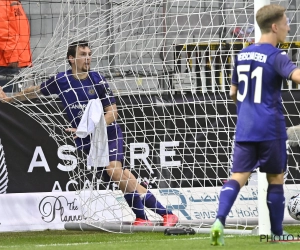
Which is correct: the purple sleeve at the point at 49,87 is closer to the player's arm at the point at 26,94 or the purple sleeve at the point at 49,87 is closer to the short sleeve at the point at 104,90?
the player's arm at the point at 26,94

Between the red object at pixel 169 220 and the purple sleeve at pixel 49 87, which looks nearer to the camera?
the red object at pixel 169 220

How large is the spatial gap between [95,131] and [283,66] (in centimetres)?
333

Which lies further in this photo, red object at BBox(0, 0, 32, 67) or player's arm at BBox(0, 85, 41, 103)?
red object at BBox(0, 0, 32, 67)

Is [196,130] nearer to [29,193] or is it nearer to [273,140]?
[29,193]

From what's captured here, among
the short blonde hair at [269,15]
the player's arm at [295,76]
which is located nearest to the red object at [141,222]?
the short blonde hair at [269,15]

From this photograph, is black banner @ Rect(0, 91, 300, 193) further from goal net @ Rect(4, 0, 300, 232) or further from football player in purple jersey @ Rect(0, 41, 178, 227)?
football player in purple jersey @ Rect(0, 41, 178, 227)

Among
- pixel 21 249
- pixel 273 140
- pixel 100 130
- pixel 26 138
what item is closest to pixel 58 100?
pixel 26 138

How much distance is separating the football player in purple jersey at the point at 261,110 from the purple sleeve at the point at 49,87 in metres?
3.33

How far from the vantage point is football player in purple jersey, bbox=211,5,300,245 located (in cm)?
606

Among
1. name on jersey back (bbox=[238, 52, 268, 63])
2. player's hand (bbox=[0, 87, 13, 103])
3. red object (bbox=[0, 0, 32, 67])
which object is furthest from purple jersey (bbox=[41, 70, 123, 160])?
name on jersey back (bbox=[238, 52, 268, 63])

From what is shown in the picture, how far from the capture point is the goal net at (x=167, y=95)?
8953 millimetres

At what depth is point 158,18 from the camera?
Answer: 8.98 m

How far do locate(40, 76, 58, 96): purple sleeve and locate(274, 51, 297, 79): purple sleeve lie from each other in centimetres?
363

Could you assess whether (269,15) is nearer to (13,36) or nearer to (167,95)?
(167,95)
